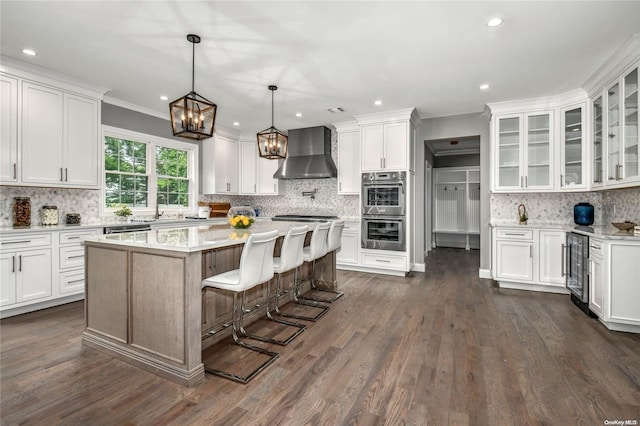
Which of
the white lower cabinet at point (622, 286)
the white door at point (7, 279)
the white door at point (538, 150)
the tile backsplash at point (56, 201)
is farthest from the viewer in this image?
the white door at point (538, 150)

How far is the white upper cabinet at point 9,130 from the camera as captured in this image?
3.36m

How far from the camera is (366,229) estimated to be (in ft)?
18.1

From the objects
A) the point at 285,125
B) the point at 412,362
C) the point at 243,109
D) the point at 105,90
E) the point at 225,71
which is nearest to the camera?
the point at 412,362

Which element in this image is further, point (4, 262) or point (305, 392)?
point (4, 262)

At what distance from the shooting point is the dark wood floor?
Result: 182 centimetres

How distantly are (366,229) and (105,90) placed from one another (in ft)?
14.4

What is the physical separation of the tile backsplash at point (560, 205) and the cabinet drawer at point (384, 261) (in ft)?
5.28

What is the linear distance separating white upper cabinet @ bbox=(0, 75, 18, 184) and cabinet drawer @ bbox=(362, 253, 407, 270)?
4.84m

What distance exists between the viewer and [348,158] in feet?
19.4

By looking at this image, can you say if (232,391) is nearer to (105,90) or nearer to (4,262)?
(4,262)

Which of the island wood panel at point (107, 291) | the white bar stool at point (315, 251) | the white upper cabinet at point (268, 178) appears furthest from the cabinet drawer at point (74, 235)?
the white upper cabinet at point (268, 178)

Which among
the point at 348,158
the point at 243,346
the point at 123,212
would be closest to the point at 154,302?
the point at 243,346

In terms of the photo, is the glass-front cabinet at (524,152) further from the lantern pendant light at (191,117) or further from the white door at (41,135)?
the white door at (41,135)

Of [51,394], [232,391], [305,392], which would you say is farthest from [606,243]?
[51,394]
